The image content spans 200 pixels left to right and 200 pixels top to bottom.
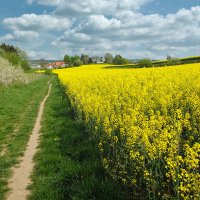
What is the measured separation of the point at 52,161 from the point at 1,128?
19.3ft

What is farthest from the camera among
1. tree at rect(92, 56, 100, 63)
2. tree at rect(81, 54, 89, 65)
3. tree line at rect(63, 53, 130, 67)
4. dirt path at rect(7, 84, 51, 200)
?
tree at rect(92, 56, 100, 63)

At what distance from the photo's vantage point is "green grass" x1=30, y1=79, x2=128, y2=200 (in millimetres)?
6938

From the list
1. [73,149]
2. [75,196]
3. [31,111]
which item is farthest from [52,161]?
[31,111]

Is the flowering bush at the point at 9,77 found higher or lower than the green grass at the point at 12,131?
higher

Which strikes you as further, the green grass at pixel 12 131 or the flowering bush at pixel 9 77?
the flowering bush at pixel 9 77

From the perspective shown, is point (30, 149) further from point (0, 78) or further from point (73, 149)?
point (0, 78)

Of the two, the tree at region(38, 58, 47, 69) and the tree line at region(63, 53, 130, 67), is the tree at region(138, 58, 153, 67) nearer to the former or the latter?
the tree line at region(63, 53, 130, 67)

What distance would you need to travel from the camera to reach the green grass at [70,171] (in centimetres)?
694

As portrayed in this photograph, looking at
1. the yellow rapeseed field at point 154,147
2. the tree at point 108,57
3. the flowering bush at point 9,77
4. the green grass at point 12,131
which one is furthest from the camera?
the tree at point 108,57

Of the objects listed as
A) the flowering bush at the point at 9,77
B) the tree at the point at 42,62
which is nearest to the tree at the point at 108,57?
the tree at the point at 42,62

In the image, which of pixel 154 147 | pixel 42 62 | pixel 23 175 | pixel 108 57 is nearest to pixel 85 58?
pixel 108 57

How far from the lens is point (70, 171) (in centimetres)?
816

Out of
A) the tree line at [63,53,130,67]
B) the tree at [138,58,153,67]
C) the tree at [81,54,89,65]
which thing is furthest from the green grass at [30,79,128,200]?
the tree at [81,54,89,65]

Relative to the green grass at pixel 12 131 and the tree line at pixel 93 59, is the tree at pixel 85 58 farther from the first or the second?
the green grass at pixel 12 131
